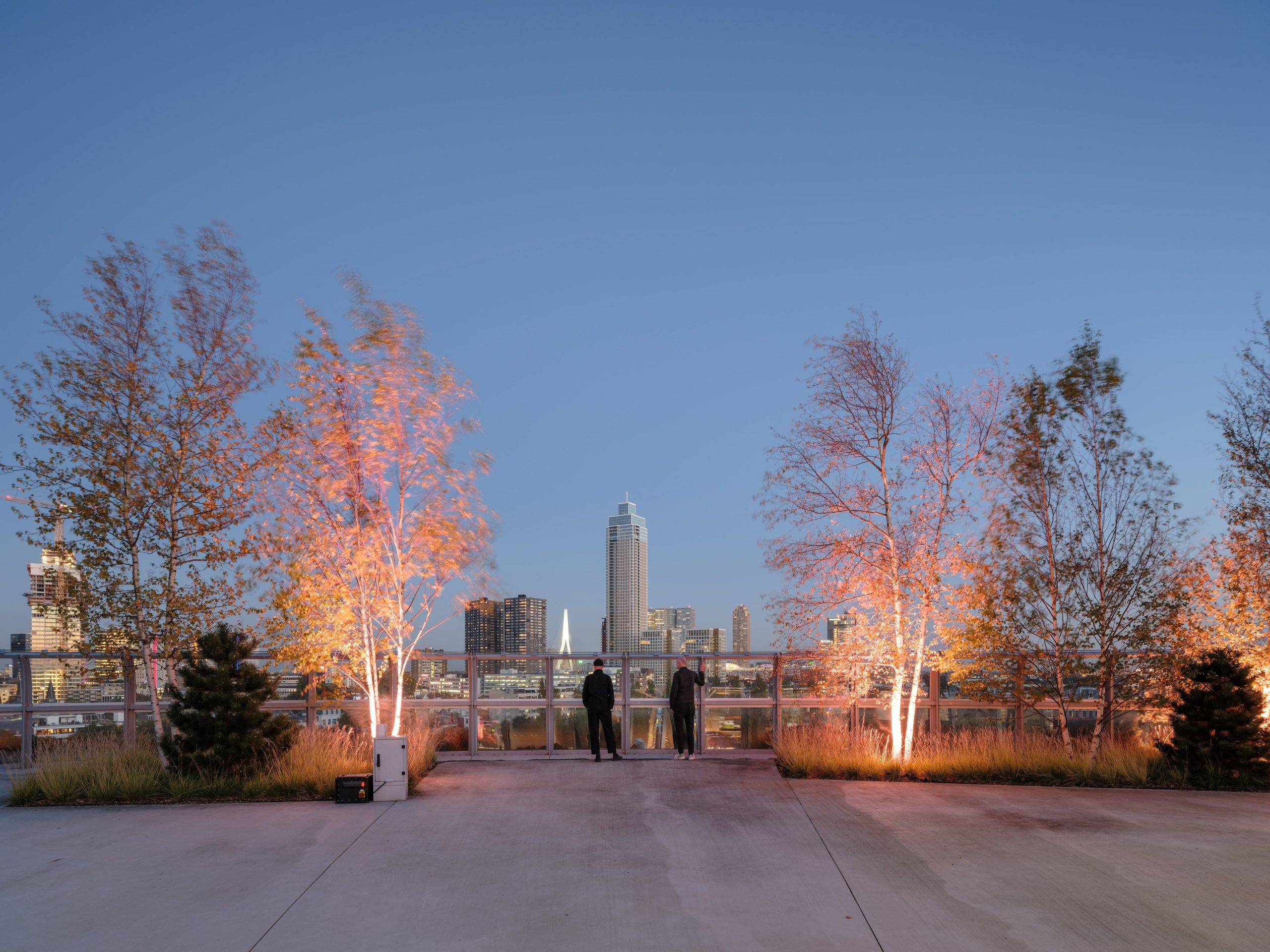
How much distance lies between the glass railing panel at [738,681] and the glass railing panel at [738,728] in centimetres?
25

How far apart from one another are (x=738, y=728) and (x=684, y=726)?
1.12 m

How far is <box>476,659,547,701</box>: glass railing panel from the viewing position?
14.8 m

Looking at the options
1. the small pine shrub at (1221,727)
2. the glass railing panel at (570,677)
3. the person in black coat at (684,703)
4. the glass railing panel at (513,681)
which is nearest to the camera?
the small pine shrub at (1221,727)

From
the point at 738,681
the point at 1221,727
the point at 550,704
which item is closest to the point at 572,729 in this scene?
the point at 550,704

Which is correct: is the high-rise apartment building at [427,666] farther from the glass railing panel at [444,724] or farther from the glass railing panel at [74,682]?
the glass railing panel at [74,682]

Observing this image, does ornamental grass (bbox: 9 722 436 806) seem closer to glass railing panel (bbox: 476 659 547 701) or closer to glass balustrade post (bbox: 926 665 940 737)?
glass railing panel (bbox: 476 659 547 701)

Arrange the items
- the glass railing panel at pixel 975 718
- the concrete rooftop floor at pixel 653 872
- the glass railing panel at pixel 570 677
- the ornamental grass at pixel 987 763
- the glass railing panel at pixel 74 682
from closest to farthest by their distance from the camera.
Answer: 1. the concrete rooftop floor at pixel 653 872
2. the ornamental grass at pixel 987 763
3. the glass railing panel at pixel 74 682
4. the glass railing panel at pixel 975 718
5. the glass railing panel at pixel 570 677

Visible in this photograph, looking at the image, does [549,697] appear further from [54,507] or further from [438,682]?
[54,507]

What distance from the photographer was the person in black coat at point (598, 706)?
14.4 meters

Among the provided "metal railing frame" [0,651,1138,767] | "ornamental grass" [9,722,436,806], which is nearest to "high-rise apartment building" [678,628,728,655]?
"metal railing frame" [0,651,1138,767]

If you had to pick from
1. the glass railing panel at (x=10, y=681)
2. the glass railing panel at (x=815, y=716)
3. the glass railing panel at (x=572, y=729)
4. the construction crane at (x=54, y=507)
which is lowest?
the glass railing panel at (x=572, y=729)

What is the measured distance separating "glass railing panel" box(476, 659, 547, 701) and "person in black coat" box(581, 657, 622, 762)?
2.94 ft

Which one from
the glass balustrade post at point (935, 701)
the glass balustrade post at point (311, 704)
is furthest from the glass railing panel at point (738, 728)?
the glass balustrade post at point (311, 704)

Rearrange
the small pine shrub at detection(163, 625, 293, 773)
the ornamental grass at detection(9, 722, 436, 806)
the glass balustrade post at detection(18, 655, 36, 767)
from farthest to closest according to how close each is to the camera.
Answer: the glass balustrade post at detection(18, 655, 36, 767), the small pine shrub at detection(163, 625, 293, 773), the ornamental grass at detection(9, 722, 436, 806)
